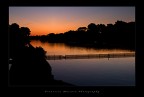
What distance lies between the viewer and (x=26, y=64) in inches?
137

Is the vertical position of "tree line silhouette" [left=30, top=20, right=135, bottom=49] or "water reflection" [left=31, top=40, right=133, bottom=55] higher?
"tree line silhouette" [left=30, top=20, right=135, bottom=49]

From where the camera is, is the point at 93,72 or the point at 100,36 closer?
the point at 93,72

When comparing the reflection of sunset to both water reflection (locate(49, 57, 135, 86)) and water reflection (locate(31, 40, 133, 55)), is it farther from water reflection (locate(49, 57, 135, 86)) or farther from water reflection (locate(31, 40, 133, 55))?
water reflection (locate(49, 57, 135, 86))

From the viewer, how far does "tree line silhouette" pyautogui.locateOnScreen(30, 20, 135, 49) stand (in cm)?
348

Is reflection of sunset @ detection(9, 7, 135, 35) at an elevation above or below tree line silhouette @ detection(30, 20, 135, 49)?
above

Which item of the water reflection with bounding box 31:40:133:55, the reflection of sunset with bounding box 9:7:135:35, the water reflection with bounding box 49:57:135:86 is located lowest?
the water reflection with bounding box 49:57:135:86

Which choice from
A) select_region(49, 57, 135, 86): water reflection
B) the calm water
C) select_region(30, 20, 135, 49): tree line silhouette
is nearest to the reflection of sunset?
select_region(30, 20, 135, 49): tree line silhouette

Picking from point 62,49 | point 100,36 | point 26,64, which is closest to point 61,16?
point 62,49

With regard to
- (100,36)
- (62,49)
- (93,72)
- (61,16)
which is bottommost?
(93,72)

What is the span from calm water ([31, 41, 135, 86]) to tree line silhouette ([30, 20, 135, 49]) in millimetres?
84

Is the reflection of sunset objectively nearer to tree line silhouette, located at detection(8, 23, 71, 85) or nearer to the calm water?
tree line silhouette, located at detection(8, 23, 71, 85)

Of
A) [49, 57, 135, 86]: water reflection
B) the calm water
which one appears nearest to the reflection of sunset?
the calm water

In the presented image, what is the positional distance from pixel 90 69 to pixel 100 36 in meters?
0.38

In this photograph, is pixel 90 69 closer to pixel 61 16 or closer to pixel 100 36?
pixel 100 36
